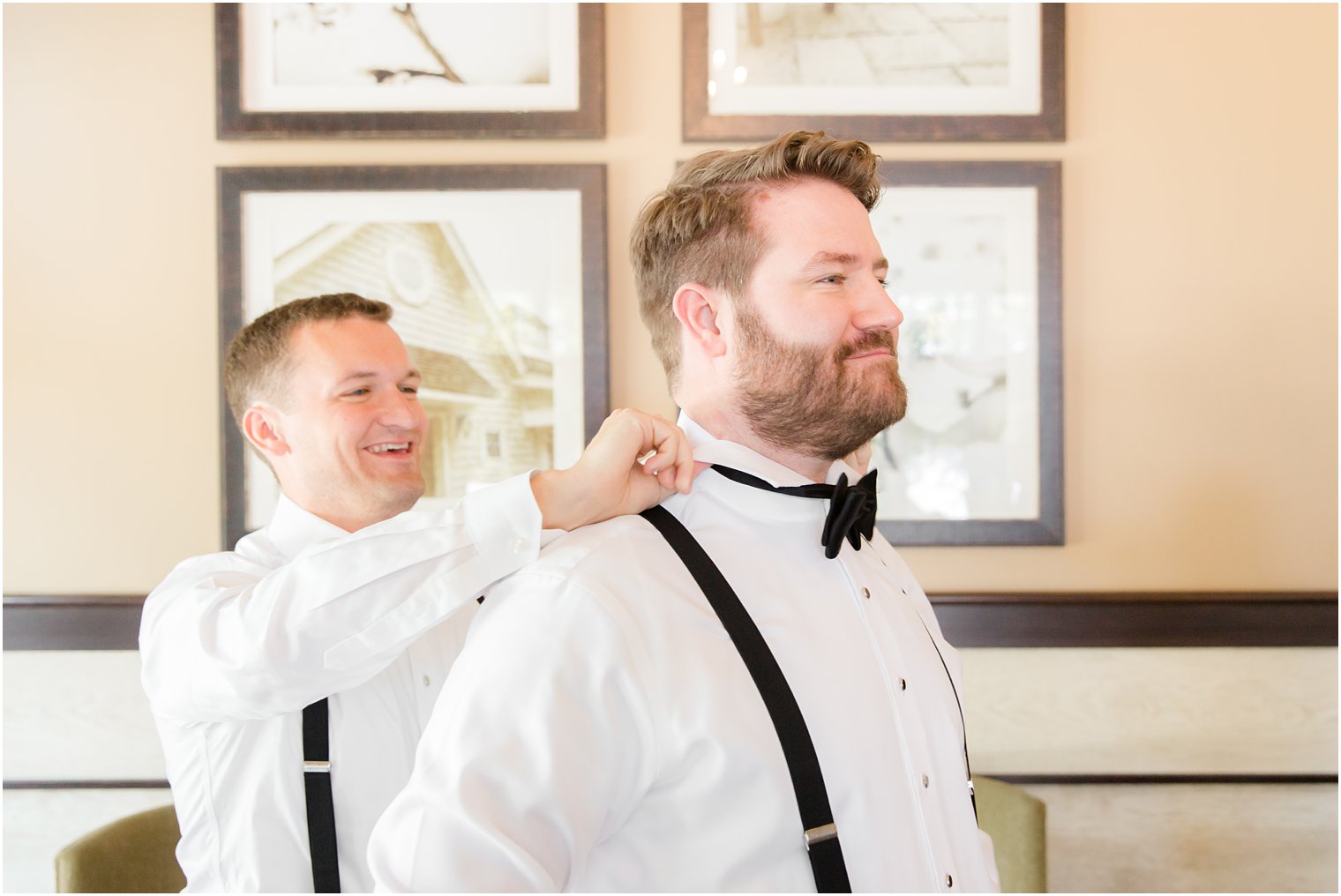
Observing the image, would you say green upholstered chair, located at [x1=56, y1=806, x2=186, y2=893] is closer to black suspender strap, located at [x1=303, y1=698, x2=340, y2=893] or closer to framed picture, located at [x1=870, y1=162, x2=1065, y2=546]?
black suspender strap, located at [x1=303, y1=698, x2=340, y2=893]

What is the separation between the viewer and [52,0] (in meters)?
2.54

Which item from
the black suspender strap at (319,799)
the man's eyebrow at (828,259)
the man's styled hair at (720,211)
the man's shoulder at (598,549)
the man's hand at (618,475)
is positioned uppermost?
the man's styled hair at (720,211)

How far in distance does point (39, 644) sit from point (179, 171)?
1272mm

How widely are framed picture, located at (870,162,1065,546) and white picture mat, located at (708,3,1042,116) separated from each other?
16cm

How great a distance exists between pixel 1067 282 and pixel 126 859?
103 inches

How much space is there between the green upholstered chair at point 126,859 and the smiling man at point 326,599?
0.55 meters

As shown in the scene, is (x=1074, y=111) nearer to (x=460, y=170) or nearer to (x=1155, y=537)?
(x=1155, y=537)

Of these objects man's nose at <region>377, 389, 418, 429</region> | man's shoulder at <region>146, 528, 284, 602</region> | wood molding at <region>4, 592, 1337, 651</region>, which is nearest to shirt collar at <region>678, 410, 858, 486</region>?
man's nose at <region>377, 389, 418, 429</region>

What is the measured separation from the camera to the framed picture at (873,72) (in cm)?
249

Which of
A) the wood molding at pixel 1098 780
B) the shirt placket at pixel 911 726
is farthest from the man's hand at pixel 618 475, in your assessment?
the wood molding at pixel 1098 780

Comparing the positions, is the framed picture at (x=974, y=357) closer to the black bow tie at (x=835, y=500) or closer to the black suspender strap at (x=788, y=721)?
the black bow tie at (x=835, y=500)

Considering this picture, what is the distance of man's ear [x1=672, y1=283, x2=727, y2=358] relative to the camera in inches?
52.9

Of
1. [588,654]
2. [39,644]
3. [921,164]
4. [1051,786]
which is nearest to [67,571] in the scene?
[39,644]

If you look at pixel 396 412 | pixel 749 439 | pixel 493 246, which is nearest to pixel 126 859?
pixel 396 412
